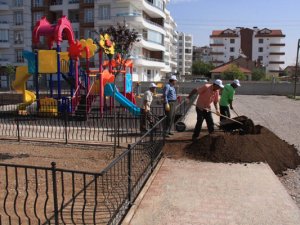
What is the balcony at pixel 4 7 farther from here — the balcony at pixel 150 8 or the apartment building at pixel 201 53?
the apartment building at pixel 201 53

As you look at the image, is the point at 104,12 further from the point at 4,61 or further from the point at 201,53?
the point at 201,53

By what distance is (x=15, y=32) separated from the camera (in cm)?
5334

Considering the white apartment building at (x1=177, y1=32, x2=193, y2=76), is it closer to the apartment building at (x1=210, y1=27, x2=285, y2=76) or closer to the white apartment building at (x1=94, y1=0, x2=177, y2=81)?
the apartment building at (x1=210, y1=27, x2=285, y2=76)

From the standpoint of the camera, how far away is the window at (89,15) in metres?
49.3

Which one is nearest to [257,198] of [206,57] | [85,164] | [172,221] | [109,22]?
[172,221]

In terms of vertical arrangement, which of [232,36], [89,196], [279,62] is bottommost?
[89,196]

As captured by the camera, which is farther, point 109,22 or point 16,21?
point 16,21

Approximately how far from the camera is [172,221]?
4418 mm

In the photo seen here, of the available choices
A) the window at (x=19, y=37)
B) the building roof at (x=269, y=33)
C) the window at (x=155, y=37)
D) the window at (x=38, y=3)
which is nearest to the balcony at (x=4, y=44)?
the window at (x=19, y=37)

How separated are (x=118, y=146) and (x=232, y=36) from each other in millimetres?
94702

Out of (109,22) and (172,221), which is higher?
(109,22)

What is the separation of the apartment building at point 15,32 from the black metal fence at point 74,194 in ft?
164

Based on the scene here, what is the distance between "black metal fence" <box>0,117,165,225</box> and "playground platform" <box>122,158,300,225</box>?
27 centimetres

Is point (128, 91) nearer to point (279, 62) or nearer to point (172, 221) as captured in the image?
point (172, 221)
